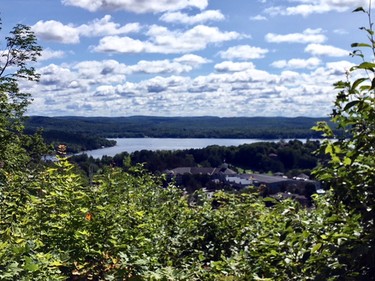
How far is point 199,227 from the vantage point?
6480 millimetres

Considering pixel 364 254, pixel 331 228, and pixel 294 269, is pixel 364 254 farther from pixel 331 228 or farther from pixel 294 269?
pixel 294 269

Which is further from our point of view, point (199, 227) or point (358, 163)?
point (199, 227)

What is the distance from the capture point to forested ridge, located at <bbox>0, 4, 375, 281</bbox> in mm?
2434

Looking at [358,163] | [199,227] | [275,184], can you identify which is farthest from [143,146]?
[358,163]

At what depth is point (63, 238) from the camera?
15.8 ft

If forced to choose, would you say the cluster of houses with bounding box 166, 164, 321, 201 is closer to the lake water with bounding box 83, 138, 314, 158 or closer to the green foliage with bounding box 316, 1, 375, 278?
the green foliage with bounding box 316, 1, 375, 278

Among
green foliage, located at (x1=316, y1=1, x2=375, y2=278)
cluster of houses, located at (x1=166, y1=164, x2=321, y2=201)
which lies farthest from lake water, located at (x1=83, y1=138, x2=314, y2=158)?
green foliage, located at (x1=316, y1=1, x2=375, y2=278)

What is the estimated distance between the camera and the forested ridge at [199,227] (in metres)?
2.43

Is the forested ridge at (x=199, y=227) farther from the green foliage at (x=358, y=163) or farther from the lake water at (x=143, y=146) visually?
the lake water at (x=143, y=146)

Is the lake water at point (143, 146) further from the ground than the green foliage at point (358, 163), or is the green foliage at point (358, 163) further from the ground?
the green foliage at point (358, 163)

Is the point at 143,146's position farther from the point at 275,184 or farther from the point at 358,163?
the point at 358,163

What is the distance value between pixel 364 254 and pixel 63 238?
334cm

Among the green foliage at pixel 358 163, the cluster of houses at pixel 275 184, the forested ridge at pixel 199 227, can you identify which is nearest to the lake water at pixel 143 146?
the cluster of houses at pixel 275 184

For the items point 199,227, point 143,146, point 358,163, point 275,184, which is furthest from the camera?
point 143,146
